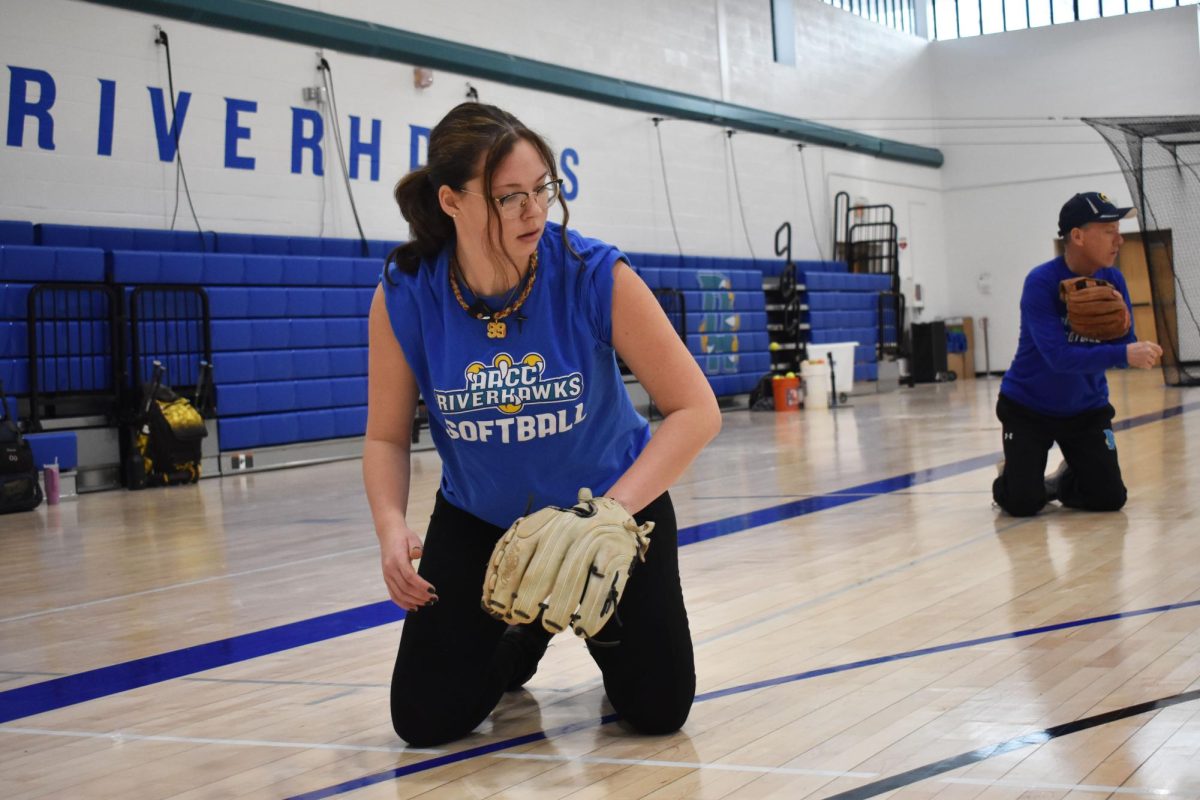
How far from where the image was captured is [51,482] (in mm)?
9195

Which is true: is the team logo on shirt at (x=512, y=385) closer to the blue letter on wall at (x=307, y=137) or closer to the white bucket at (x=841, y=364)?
the blue letter on wall at (x=307, y=137)

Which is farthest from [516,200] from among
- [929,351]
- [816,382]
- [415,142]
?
[929,351]

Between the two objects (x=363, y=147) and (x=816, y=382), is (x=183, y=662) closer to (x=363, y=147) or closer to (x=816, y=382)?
(x=363, y=147)

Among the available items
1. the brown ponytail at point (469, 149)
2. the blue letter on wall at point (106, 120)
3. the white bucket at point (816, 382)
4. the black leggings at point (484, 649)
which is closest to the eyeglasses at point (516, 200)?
the brown ponytail at point (469, 149)

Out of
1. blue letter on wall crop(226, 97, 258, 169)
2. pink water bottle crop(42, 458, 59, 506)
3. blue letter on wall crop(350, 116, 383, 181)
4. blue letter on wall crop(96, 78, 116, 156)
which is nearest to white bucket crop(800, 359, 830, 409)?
blue letter on wall crop(350, 116, 383, 181)

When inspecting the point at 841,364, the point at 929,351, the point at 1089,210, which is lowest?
the point at 1089,210

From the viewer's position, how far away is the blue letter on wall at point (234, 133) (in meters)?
11.6

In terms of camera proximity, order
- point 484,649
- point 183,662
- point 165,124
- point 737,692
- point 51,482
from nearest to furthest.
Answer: point 484,649 → point 737,692 → point 183,662 → point 51,482 → point 165,124

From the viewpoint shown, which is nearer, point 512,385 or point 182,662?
point 512,385

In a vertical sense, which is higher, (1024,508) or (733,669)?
(1024,508)

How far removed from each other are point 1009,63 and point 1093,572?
20754 mm

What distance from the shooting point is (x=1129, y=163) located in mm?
12203

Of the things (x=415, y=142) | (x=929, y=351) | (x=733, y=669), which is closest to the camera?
(x=733, y=669)

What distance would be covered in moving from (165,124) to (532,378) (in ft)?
31.0
